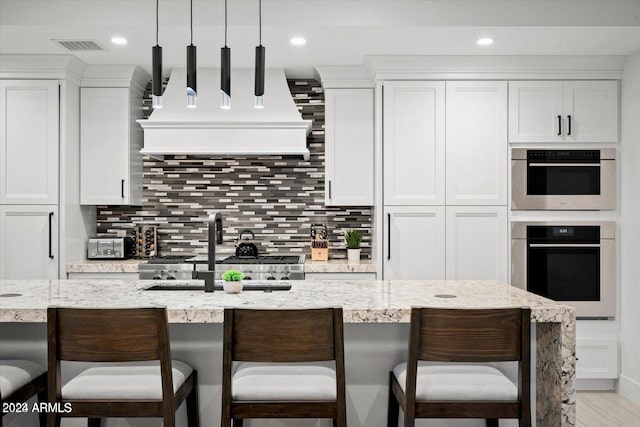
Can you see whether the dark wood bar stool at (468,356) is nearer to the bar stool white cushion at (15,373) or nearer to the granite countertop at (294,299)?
the granite countertop at (294,299)

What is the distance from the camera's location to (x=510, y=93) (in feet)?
12.9

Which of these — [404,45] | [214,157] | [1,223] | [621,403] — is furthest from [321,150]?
[621,403]

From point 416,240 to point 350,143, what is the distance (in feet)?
3.12

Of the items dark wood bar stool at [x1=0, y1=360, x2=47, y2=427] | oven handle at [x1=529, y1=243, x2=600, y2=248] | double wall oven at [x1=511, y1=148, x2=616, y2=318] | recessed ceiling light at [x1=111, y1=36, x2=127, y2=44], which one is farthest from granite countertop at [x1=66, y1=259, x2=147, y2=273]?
oven handle at [x1=529, y1=243, x2=600, y2=248]

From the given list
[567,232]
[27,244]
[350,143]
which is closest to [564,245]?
[567,232]

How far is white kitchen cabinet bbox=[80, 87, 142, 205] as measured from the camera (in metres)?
4.16

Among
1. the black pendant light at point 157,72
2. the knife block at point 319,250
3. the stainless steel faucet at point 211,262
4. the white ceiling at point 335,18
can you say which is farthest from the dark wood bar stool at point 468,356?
the knife block at point 319,250

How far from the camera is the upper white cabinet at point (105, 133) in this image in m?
4.16

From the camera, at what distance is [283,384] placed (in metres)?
1.80

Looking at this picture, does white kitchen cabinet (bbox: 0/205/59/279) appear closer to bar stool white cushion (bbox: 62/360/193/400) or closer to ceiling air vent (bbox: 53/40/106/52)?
ceiling air vent (bbox: 53/40/106/52)

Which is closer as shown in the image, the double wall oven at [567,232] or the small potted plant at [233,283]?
the small potted plant at [233,283]

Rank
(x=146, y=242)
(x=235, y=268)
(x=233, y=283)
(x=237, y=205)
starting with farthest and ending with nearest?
(x=237, y=205)
(x=146, y=242)
(x=235, y=268)
(x=233, y=283)

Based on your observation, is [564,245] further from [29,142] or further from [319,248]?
[29,142]

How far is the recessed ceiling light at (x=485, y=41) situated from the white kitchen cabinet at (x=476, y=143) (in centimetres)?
37
